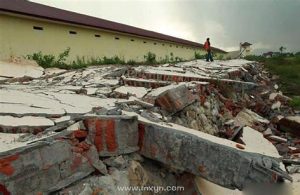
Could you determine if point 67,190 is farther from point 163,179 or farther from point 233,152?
point 233,152

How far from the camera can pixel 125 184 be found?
2.99 metres

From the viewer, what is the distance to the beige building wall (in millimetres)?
11196

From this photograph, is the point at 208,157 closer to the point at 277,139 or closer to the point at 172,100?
the point at 172,100

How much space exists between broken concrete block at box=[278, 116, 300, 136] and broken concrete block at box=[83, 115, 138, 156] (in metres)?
4.99

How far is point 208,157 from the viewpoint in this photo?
319 centimetres

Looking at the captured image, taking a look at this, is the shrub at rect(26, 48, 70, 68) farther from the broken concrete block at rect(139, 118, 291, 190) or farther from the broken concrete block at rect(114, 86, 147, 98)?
the broken concrete block at rect(139, 118, 291, 190)

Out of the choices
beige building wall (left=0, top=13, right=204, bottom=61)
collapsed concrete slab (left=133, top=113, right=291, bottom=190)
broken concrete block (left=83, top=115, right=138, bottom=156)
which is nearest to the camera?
collapsed concrete slab (left=133, top=113, right=291, bottom=190)

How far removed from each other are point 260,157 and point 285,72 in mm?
15278

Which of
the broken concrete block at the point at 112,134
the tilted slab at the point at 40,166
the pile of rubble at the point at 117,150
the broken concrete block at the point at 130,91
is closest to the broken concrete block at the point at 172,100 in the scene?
the pile of rubble at the point at 117,150

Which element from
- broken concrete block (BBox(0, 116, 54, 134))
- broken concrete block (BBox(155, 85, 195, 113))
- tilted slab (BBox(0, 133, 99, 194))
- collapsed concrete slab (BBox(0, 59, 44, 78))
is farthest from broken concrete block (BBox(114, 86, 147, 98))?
collapsed concrete slab (BBox(0, 59, 44, 78))

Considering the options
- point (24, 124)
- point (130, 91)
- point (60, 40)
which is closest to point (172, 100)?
point (130, 91)

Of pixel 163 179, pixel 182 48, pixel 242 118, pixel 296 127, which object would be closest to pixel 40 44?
pixel 242 118

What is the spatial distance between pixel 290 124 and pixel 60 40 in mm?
9417

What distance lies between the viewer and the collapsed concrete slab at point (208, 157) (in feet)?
9.95
